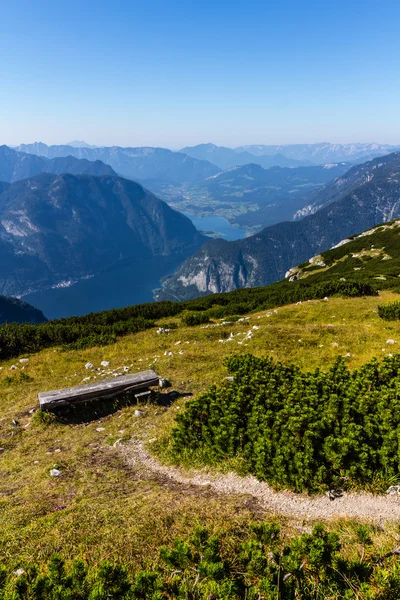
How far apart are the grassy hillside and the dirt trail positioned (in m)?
0.31

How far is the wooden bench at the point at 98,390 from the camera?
1222cm

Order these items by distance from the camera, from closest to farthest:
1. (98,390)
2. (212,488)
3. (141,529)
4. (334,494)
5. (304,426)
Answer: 1. (141,529)
2. (334,494)
3. (304,426)
4. (212,488)
5. (98,390)

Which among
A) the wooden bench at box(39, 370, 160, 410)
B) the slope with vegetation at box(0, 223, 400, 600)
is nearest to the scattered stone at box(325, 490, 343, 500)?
the slope with vegetation at box(0, 223, 400, 600)

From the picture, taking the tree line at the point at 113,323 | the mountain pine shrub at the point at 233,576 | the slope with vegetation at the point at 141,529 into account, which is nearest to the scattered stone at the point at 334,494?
the slope with vegetation at the point at 141,529

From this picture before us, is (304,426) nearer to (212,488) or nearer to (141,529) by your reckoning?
(212,488)

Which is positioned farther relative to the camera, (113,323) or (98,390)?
(113,323)

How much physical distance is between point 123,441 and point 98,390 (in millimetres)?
2999

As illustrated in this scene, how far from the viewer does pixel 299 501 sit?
6.54 metres

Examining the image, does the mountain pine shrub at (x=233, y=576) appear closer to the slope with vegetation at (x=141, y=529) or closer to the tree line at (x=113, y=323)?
the slope with vegetation at (x=141, y=529)

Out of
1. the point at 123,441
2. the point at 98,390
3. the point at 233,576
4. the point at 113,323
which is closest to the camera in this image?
the point at 233,576

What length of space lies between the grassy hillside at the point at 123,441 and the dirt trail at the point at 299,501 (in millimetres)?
311

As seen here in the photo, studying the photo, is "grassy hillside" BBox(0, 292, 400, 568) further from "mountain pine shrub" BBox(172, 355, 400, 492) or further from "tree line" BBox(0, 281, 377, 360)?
"tree line" BBox(0, 281, 377, 360)

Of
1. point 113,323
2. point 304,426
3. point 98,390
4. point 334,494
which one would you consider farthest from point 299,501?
point 113,323

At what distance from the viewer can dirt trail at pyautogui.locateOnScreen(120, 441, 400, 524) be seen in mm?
5980
